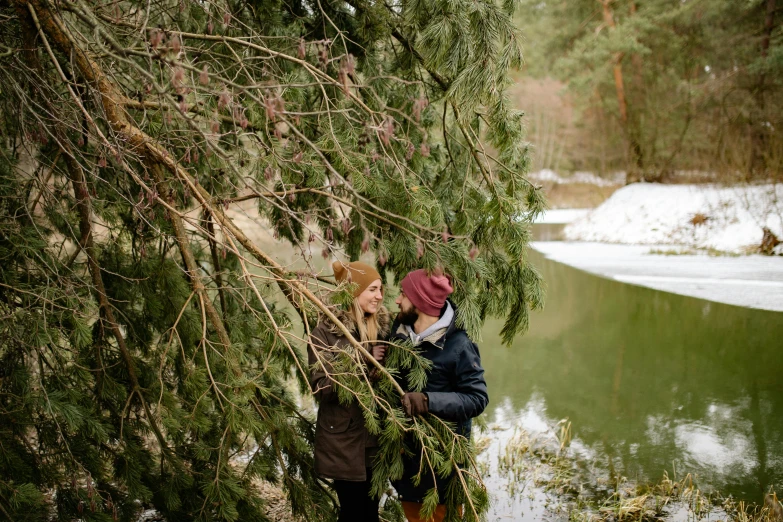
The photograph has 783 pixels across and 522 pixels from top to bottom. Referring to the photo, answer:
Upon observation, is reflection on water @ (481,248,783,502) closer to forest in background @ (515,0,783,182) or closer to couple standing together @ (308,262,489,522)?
couple standing together @ (308,262,489,522)

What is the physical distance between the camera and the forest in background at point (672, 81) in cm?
1374

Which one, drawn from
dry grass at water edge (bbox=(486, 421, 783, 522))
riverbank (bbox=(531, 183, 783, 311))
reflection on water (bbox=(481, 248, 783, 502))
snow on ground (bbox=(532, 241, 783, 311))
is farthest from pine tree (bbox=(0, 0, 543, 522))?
snow on ground (bbox=(532, 241, 783, 311))

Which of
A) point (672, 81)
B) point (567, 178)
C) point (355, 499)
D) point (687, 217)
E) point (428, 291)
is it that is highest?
point (672, 81)

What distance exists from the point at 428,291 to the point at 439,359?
0.27 metres

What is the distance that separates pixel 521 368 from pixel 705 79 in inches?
500

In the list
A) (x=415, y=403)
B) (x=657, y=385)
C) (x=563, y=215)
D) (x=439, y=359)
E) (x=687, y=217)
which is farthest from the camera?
(x=563, y=215)

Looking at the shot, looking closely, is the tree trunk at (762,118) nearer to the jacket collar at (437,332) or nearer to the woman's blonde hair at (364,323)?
the jacket collar at (437,332)

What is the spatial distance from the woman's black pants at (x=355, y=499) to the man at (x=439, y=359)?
14 cm

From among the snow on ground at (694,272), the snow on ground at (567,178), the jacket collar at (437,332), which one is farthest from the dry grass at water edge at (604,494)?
the snow on ground at (567,178)

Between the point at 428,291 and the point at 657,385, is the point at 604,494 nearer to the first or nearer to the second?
the point at 657,385

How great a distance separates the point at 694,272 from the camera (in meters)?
10.7

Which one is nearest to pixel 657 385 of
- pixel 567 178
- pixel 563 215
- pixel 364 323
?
pixel 364 323

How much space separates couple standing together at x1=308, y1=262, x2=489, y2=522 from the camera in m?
2.25

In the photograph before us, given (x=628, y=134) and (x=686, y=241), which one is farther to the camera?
(x=628, y=134)
